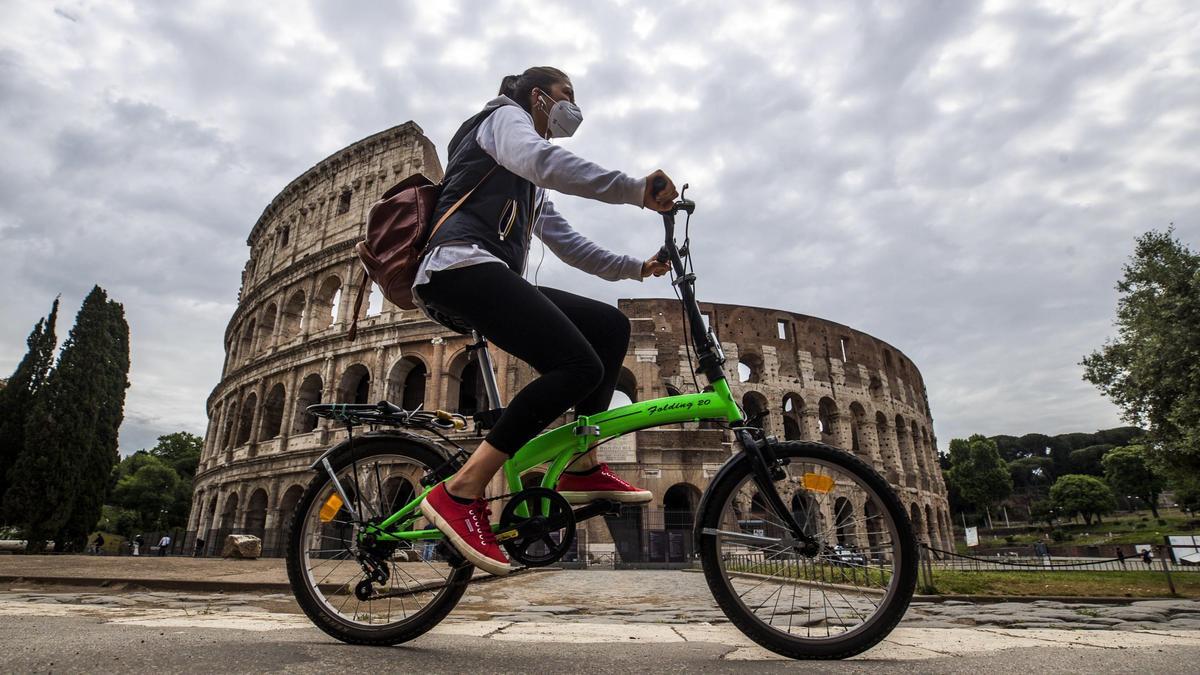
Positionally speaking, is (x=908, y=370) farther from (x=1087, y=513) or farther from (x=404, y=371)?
(x=1087, y=513)

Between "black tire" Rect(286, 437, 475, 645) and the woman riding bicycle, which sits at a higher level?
the woman riding bicycle

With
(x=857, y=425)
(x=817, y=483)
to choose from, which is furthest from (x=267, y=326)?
(x=817, y=483)

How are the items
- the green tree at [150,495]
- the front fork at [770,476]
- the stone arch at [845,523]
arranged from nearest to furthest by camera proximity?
1. the stone arch at [845,523]
2. the front fork at [770,476]
3. the green tree at [150,495]

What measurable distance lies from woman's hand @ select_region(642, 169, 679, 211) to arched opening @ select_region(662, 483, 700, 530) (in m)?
15.3

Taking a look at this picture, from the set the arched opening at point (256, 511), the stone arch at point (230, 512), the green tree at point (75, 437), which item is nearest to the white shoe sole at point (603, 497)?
the arched opening at point (256, 511)

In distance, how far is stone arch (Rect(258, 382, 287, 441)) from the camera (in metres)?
23.3

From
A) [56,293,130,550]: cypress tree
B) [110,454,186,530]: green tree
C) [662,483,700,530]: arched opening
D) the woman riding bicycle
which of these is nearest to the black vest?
A: the woman riding bicycle

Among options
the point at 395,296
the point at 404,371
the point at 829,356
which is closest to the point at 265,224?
the point at 404,371

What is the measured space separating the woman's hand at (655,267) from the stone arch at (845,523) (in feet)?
3.90

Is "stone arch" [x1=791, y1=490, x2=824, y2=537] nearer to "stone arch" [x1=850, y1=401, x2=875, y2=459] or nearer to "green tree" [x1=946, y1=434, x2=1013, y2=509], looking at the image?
"stone arch" [x1=850, y1=401, x2=875, y2=459]

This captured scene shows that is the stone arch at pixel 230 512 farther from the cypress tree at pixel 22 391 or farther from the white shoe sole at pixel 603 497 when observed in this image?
the white shoe sole at pixel 603 497

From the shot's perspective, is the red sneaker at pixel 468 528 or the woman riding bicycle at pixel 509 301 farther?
the woman riding bicycle at pixel 509 301

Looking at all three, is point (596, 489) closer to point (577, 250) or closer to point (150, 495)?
point (577, 250)

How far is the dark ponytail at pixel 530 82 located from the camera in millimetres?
2432
